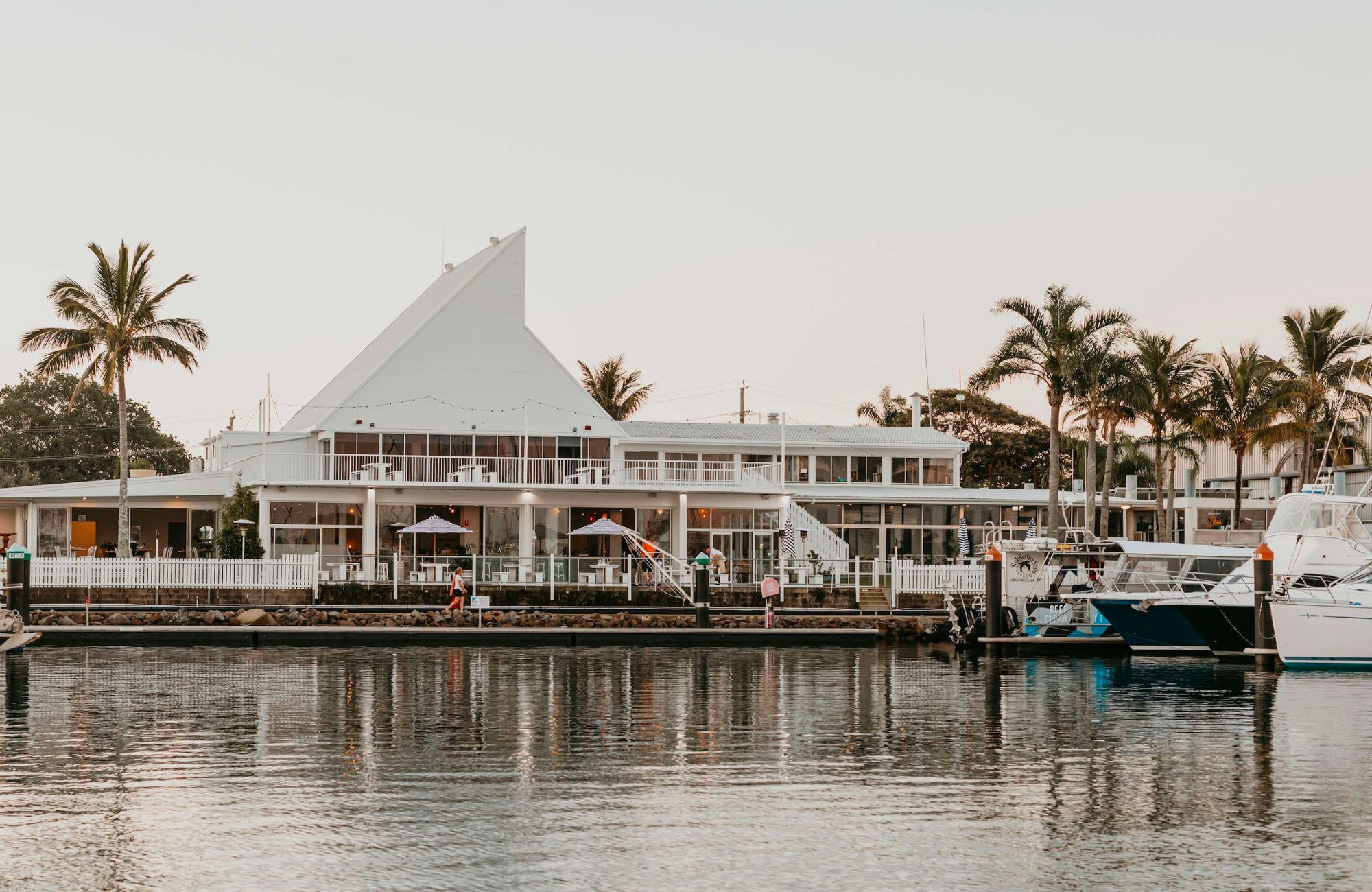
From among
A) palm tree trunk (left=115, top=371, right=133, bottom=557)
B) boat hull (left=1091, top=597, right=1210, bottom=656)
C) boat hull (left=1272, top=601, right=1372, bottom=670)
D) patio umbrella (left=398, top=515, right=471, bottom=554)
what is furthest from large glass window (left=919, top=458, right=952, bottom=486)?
palm tree trunk (left=115, top=371, right=133, bottom=557)

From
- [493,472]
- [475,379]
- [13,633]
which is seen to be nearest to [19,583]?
[13,633]

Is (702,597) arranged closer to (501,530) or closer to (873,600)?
(873,600)

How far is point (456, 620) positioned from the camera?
1502 inches

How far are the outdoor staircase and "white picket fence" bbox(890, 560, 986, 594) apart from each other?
56cm

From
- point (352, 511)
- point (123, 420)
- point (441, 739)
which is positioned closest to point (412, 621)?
point (352, 511)

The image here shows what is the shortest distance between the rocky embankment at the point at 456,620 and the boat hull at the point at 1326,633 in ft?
32.5

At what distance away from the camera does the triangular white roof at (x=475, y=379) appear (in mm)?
49469

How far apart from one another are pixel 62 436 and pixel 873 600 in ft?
199

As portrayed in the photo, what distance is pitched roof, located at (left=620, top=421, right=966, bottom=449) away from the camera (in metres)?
57.8

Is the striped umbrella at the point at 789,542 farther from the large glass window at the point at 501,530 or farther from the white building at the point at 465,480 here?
the large glass window at the point at 501,530

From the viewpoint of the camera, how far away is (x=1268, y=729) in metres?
21.8

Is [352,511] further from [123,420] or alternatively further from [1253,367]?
[1253,367]

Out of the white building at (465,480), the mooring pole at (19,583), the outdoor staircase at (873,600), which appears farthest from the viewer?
the white building at (465,480)

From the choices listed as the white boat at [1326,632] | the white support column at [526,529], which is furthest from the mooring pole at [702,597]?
the white boat at [1326,632]
